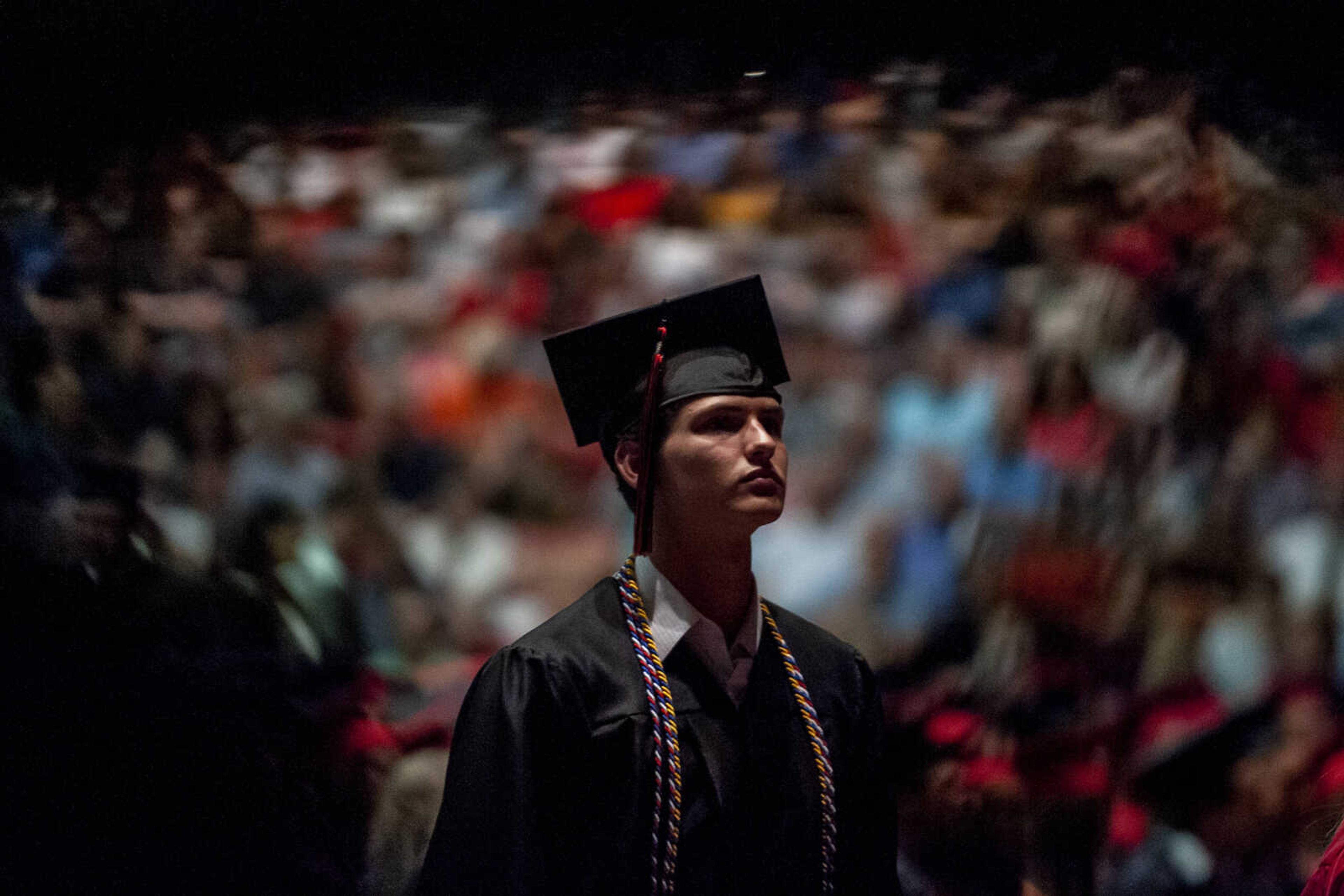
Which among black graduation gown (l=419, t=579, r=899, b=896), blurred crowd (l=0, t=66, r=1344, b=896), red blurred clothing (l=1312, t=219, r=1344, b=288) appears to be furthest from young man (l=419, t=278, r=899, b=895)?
red blurred clothing (l=1312, t=219, r=1344, b=288)

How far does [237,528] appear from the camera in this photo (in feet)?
8.50

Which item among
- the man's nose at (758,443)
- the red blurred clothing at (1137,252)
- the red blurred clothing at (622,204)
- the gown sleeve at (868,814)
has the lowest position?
the gown sleeve at (868,814)

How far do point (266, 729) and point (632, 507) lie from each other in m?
1.06

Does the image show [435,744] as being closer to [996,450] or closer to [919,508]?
[919,508]

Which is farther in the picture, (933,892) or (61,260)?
(61,260)

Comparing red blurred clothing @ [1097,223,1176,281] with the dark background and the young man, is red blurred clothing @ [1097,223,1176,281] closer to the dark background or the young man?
the dark background

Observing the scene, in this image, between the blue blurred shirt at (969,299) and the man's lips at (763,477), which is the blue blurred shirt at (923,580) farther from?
the man's lips at (763,477)

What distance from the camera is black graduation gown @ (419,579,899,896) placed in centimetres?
160

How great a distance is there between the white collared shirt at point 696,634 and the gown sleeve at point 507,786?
169mm

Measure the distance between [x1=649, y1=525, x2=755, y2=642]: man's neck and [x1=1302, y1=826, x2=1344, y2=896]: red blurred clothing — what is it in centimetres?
79

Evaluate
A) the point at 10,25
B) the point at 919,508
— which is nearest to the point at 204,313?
the point at 10,25

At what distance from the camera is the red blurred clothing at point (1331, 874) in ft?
5.11

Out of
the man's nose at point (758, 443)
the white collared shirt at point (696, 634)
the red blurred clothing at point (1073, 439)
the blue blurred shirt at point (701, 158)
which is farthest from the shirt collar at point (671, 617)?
the blue blurred shirt at point (701, 158)

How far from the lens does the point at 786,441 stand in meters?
2.61
